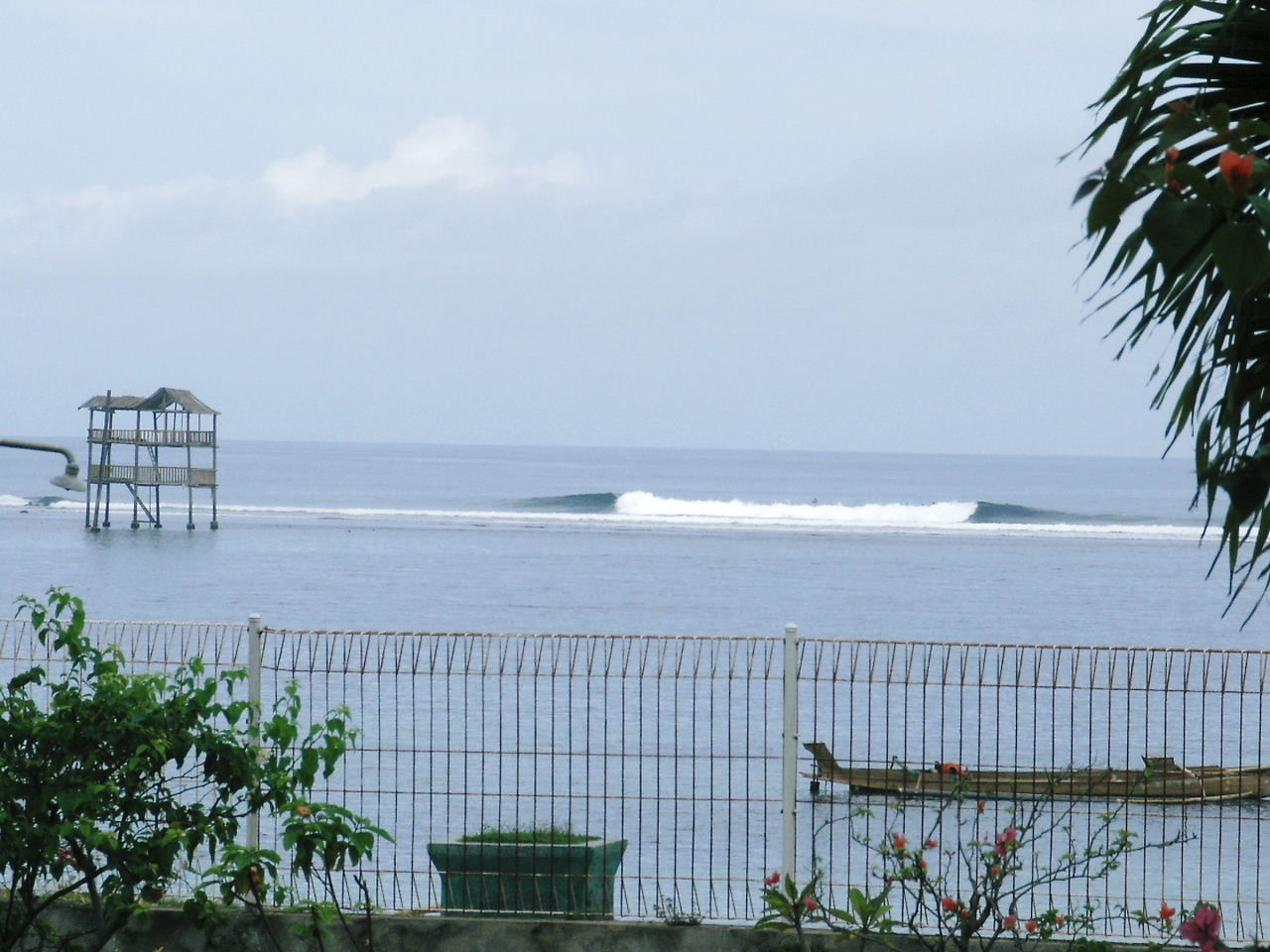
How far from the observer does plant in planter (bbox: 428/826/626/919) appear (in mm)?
6750

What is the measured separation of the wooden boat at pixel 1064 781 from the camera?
7.16 m

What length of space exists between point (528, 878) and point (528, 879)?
0.05 feet

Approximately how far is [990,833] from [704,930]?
5629mm

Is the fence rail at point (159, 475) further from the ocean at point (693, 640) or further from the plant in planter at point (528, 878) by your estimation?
the plant in planter at point (528, 878)

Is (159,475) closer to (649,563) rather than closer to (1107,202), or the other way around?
(649,563)

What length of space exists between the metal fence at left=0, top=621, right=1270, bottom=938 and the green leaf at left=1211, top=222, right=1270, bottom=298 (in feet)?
15.0

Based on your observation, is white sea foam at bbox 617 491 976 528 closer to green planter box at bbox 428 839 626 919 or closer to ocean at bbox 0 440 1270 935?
ocean at bbox 0 440 1270 935

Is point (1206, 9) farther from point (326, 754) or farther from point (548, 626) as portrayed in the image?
point (548, 626)

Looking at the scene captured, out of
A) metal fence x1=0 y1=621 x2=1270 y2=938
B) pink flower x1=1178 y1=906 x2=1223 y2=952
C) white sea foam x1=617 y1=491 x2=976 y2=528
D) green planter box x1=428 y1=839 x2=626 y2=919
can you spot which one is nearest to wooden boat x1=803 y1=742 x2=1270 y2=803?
metal fence x1=0 y1=621 x2=1270 y2=938

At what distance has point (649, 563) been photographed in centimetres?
4788

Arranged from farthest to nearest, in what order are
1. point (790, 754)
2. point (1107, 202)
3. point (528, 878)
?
point (528, 878) → point (790, 754) → point (1107, 202)

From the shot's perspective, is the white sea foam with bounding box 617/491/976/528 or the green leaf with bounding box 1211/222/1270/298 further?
the white sea foam with bounding box 617/491/976/528

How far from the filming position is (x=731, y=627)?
3141 centimetres

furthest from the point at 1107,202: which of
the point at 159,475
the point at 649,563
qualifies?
the point at 159,475
